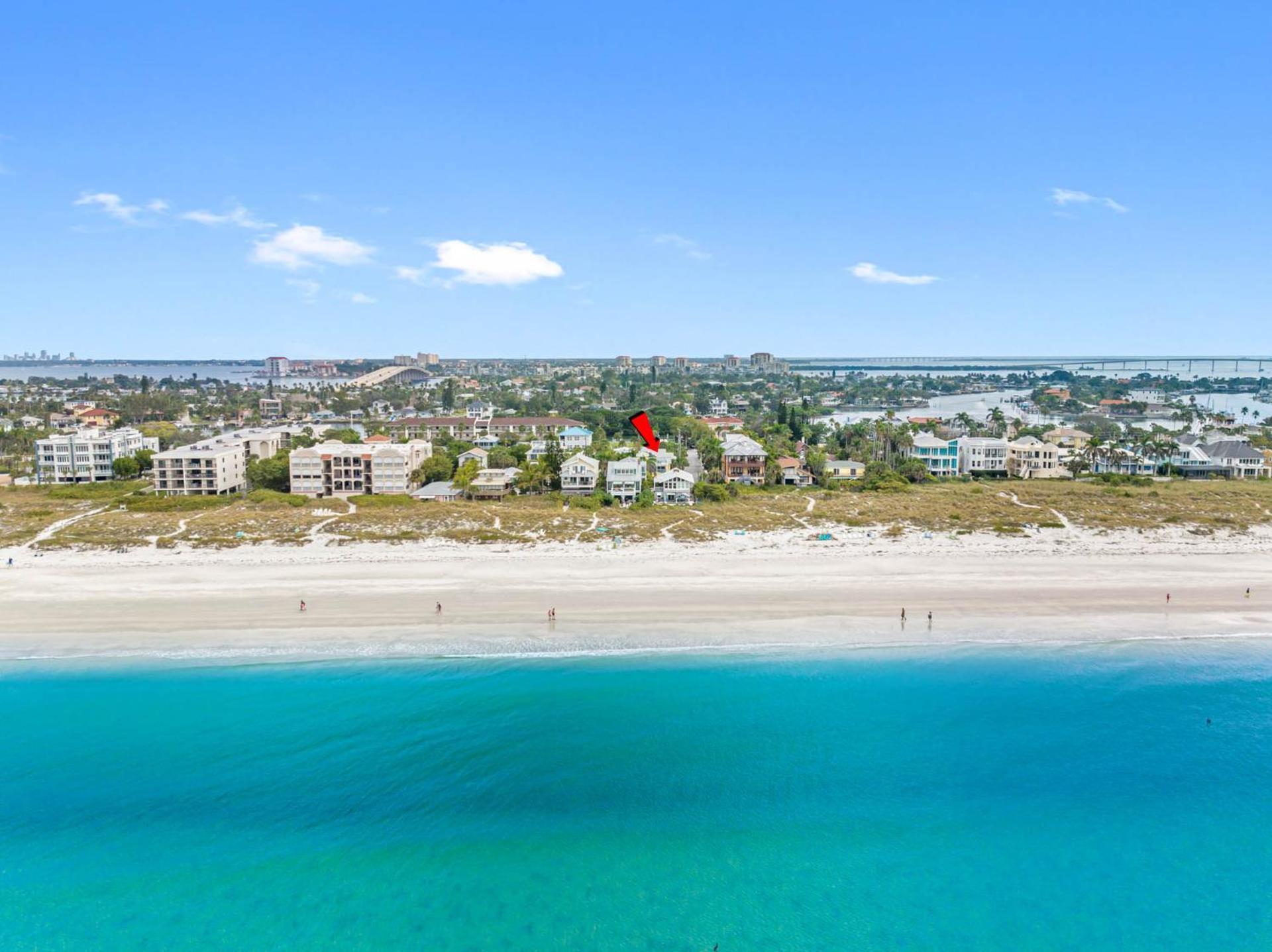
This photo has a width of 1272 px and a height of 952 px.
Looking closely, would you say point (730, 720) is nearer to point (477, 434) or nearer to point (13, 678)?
point (13, 678)

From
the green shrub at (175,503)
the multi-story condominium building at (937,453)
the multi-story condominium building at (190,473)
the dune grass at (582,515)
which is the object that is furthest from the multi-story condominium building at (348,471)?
the multi-story condominium building at (937,453)

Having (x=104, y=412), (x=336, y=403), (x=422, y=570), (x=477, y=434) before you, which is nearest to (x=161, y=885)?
(x=422, y=570)

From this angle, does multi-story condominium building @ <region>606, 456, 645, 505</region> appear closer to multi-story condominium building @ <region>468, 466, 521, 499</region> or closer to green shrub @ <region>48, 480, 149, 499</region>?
multi-story condominium building @ <region>468, 466, 521, 499</region>

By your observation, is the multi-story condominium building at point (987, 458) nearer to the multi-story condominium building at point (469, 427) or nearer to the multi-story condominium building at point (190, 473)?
the multi-story condominium building at point (469, 427)

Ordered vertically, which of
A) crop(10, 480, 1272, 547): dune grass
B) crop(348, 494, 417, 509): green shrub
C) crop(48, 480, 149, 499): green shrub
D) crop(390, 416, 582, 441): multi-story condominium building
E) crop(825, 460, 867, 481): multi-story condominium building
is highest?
crop(390, 416, 582, 441): multi-story condominium building

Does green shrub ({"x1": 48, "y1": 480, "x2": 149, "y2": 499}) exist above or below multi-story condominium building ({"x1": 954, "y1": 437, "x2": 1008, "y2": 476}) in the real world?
below

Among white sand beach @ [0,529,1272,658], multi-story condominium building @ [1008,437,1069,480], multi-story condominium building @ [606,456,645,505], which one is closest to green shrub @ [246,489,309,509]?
white sand beach @ [0,529,1272,658]
